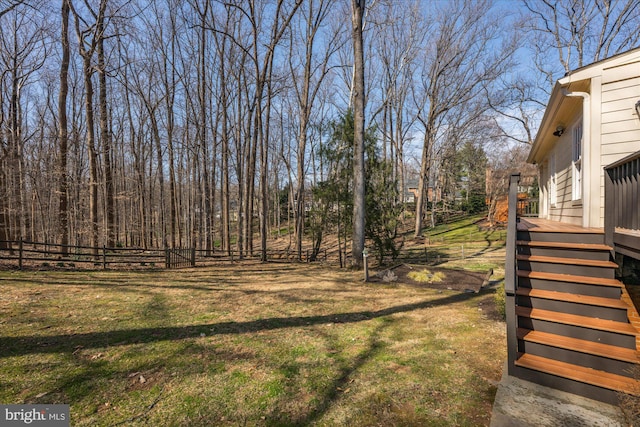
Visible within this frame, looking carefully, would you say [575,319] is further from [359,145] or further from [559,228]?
[359,145]

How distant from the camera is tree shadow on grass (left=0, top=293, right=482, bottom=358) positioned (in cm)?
366

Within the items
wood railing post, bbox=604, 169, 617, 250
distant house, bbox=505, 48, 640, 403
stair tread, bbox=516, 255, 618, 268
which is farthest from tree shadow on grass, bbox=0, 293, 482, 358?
wood railing post, bbox=604, 169, 617, 250

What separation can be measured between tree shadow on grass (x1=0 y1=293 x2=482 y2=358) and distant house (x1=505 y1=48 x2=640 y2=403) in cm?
240

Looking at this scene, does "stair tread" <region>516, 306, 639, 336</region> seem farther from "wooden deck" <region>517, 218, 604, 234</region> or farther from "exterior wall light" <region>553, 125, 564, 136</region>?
"exterior wall light" <region>553, 125, 564, 136</region>

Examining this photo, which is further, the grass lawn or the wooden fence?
the wooden fence

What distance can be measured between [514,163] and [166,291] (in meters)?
33.4

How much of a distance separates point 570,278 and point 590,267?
30cm

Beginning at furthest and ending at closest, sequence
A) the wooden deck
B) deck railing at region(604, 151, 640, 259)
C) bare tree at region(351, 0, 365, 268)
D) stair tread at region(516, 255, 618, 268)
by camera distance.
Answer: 1. bare tree at region(351, 0, 365, 268)
2. the wooden deck
3. stair tread at region(516, 255, 618, 268)
4. deck railing at region(604, 151, 640, 259)

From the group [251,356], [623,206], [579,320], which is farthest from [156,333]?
[623,206]

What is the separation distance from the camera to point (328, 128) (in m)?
11.6

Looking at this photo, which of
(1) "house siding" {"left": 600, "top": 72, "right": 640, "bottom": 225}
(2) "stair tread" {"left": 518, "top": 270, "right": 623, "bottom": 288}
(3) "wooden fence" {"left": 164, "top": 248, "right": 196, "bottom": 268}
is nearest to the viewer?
(2) "stair tread" {"left": 518, "top": 270, "right": 623, "bottom": 288}

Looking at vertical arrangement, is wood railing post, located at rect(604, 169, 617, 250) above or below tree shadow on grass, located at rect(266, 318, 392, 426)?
above

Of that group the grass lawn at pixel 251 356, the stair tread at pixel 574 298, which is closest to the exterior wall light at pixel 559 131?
the grass lawn at pixel 251 356

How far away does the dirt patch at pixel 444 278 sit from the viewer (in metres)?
6.90
